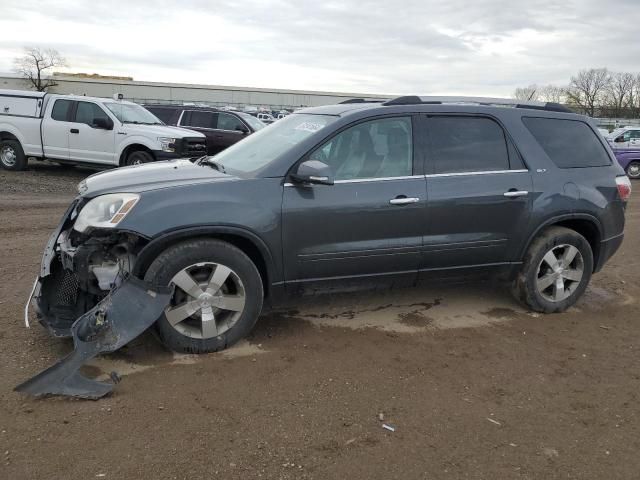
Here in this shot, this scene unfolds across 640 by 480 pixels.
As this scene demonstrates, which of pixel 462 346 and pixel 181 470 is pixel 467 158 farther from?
pixel 181 470

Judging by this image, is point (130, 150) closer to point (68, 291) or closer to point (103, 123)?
point (103, 123)

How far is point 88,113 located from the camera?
12.6 metres

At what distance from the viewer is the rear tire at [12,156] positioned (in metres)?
13.3

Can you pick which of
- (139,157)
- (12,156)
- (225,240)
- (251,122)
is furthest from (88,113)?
(225,240)

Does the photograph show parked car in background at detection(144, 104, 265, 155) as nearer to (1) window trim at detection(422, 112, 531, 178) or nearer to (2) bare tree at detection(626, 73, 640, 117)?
(1) window trim at detection(422, 112, 531, 178)

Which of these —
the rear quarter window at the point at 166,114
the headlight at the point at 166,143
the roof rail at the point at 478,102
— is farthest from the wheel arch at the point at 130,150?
the roof rail at the point at 478,102

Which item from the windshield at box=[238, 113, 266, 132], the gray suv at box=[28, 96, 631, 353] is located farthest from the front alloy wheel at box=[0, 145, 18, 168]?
the gray suv at box=[28, 96, 631, 353]

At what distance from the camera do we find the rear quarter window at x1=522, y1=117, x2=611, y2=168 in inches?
197

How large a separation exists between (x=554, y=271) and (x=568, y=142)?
1208 mm

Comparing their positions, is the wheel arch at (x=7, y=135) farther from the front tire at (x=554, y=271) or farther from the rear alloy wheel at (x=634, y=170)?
the rear alloy wheel at (x=634, y=170)

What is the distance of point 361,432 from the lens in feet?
10.3

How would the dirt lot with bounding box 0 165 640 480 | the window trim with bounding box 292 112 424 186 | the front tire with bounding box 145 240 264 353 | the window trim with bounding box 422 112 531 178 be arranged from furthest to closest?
the window trim with bounding box 422 112 531 178
the window trim with bounding box 292 112 424 186
the front tire with bounding box 145 240 264 353
the dirt lot with bounding box 0 165 640 480

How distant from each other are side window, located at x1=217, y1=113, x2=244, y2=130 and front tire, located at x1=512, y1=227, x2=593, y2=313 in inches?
440

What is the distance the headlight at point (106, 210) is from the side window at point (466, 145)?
93.3 inches
